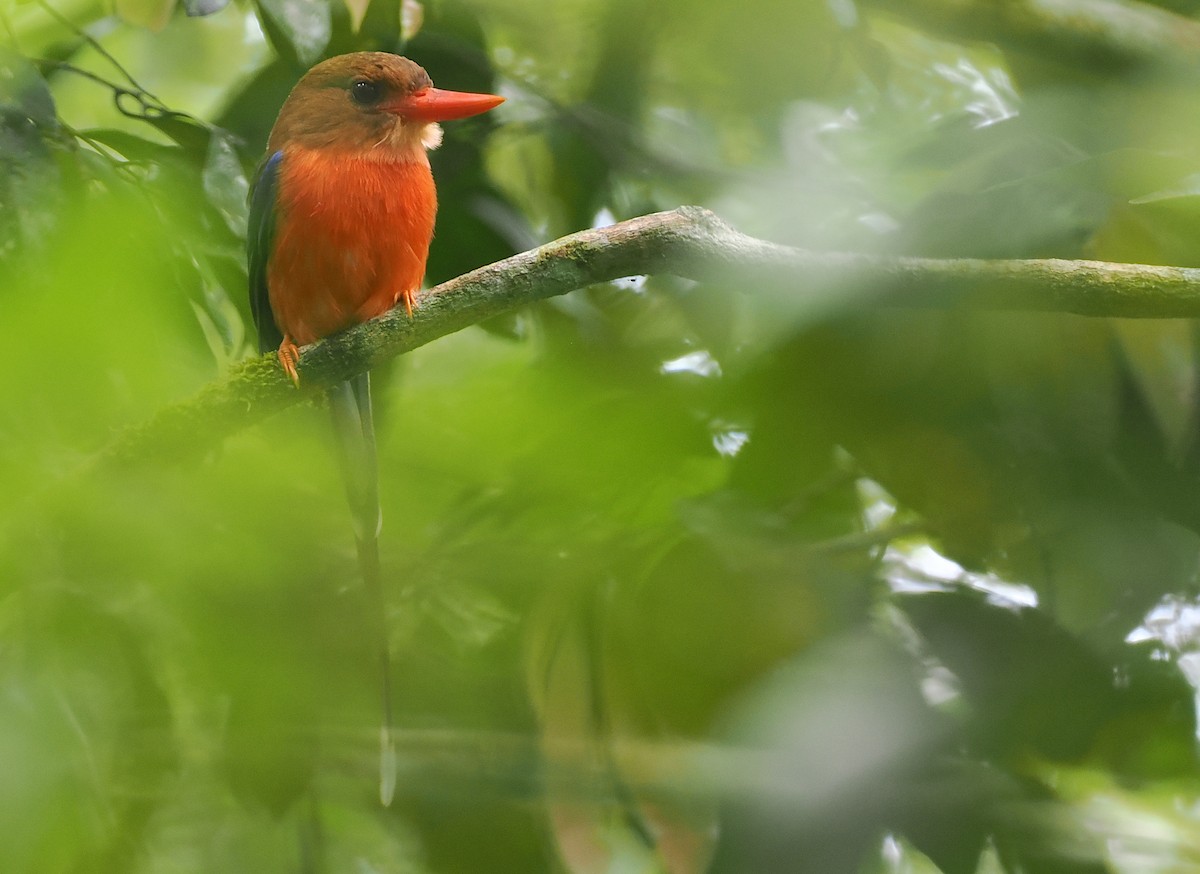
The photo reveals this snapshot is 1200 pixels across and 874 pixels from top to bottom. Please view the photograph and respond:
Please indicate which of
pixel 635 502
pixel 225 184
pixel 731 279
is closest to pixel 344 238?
pixel 225 184

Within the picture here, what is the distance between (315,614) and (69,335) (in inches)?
31.6

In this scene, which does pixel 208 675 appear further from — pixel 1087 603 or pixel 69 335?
pixel 1087 603

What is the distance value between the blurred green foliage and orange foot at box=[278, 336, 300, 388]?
0.13m

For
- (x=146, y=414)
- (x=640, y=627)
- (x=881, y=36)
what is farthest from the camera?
(x=881, y=36)

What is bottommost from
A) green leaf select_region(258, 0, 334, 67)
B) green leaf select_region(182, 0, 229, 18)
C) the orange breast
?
the orange breast

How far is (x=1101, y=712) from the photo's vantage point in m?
1.94

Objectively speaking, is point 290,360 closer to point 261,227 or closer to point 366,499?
point 261,227

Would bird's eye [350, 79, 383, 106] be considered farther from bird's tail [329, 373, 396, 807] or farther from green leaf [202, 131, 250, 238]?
bird's tail [329, 373, 396, 807]

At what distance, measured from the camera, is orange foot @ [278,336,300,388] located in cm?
205

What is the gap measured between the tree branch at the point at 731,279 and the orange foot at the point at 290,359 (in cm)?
13

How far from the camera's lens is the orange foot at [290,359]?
6.71 feet

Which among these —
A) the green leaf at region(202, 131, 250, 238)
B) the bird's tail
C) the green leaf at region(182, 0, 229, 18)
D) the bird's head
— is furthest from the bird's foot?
the green leaf at region(182, 0, 229, 18)

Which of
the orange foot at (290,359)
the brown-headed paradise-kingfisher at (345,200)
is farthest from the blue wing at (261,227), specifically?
the orange foot at (290,359)

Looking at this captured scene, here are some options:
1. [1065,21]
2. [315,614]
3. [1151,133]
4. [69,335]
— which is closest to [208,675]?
[315,614]
